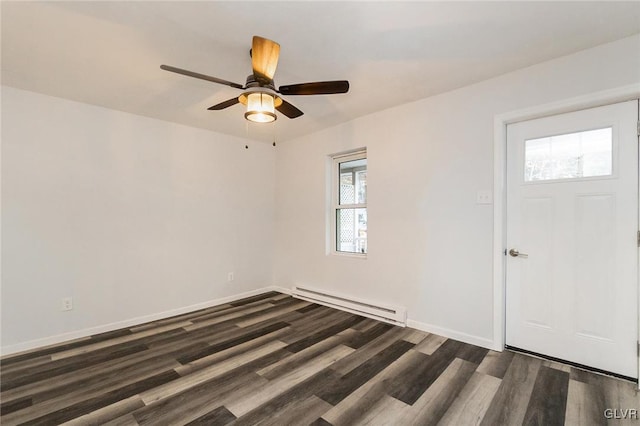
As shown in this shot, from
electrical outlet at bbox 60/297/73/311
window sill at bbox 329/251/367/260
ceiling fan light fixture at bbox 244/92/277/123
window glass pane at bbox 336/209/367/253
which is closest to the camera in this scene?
ceiling fan light fixture at bbox 244/92/277/123

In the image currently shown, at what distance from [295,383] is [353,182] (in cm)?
267

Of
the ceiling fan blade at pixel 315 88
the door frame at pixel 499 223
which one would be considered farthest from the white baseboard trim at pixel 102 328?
the door frame at pixel 499 223

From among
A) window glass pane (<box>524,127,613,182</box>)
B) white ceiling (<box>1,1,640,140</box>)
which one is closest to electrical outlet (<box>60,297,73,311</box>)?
white ceiling (<box>1,1,640,140</box>)

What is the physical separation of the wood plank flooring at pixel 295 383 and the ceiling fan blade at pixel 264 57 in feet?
7.16

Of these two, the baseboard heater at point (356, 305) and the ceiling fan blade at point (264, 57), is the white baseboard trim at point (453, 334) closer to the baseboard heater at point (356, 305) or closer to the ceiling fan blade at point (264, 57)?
the baseboard heater at point (356, 305)

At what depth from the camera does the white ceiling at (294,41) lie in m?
1.71

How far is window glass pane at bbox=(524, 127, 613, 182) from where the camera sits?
2.19 metres

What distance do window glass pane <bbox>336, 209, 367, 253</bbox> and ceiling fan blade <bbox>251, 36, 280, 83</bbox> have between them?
7.85 ft

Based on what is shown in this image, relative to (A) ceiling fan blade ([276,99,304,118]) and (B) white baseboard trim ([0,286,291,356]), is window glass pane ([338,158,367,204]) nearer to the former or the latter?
(A) ceiling fan blade ([276,99,304,118])

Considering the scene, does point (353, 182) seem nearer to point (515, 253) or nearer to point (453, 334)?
point (515, 253)

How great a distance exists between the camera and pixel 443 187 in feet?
9.54

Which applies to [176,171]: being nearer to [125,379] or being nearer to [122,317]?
[122,317]

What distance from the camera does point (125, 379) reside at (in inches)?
85.9

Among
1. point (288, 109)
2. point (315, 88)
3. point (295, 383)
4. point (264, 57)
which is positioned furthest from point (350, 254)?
point (264, 57)
